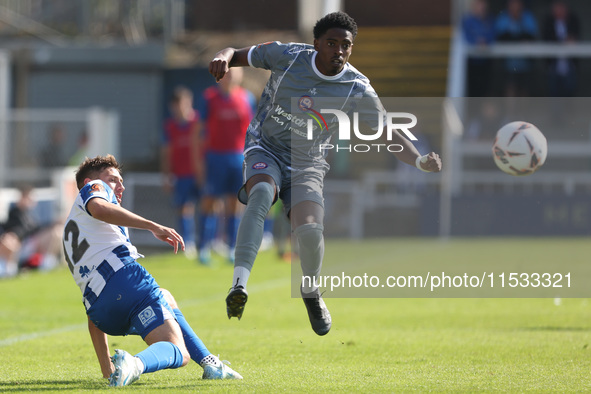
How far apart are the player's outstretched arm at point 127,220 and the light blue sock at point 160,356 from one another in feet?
1.77

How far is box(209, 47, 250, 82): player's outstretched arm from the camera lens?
247 inches

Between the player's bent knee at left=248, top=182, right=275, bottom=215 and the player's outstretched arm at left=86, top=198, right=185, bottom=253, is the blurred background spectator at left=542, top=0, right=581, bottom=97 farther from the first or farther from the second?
the player's outstretched arm at left=86, top=198, right=185, bottom=253

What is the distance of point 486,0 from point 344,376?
73.8 ft

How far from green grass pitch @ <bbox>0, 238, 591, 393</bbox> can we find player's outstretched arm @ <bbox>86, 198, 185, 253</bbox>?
0.83 metres

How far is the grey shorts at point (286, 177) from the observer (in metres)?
6.60

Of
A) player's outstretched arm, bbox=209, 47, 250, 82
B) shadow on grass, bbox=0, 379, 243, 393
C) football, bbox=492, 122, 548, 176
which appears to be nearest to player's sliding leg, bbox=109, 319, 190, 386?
shadow on grass, bbox=0, 379, 243, 393

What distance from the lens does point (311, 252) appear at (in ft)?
22.0

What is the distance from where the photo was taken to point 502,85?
24.7 meters

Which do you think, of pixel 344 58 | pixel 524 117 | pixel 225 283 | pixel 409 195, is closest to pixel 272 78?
pixel 344 58

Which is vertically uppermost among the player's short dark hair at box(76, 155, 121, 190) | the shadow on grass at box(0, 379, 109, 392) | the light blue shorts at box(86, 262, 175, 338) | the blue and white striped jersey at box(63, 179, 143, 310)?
the player's short dark hair at box(76, 155, 121, 190)

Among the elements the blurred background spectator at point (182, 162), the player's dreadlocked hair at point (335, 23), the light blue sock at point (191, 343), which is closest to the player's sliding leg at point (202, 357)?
the light blue sock at point (191, 343)

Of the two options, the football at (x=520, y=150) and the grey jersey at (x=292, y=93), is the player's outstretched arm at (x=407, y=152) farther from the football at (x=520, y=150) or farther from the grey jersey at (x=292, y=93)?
the football at (x=520, y=150)

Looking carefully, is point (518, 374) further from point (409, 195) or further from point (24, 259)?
point (409, 195)

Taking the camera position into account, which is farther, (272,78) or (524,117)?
(524,117)
